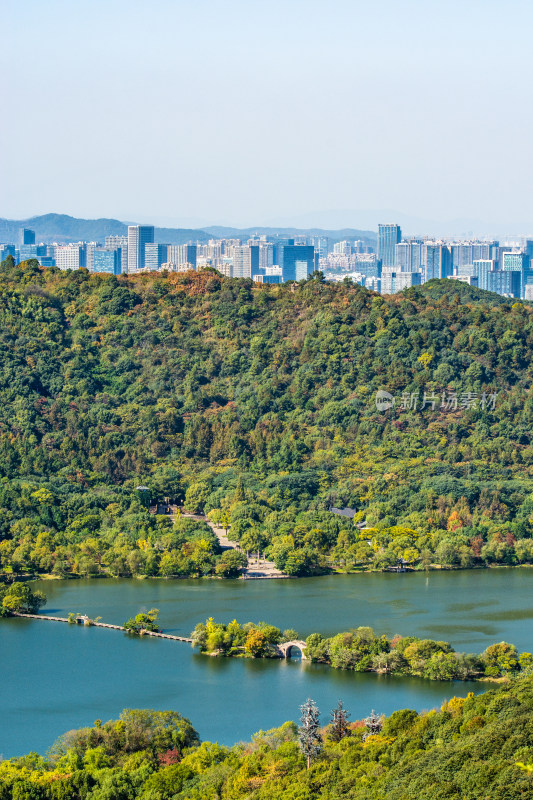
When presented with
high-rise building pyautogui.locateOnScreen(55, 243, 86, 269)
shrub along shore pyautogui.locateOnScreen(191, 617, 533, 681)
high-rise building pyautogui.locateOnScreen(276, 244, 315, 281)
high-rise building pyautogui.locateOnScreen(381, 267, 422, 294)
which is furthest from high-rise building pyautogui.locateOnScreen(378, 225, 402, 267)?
shrub along shore pyautogui.locateOnScreen(191, 617, 533, 681)

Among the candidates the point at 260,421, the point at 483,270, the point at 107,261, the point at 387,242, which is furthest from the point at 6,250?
the point at 260,421

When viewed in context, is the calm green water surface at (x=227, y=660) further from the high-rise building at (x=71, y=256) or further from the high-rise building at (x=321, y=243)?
the high-rise building at (x=321, y=243)

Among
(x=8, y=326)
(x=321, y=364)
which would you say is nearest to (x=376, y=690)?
(x=321, y=364)

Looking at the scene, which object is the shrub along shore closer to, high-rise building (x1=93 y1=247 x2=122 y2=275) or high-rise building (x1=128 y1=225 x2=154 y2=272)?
high-rise building (x1=93 y1=247 x2=122 y2=275)

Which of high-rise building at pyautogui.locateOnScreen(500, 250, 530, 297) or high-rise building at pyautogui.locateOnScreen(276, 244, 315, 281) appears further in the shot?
high-rise building at pyautogui.locateOnScreen(500, 250, 530, 297)

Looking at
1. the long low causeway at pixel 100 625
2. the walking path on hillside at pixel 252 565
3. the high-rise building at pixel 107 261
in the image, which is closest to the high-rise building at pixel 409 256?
the high-rise building at pixel 107 261

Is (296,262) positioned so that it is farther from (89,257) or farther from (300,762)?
(300,762)
